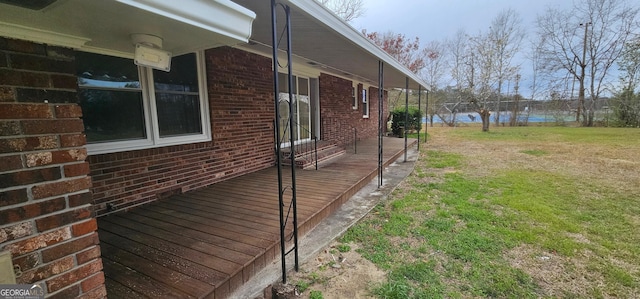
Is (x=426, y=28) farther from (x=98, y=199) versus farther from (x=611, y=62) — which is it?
(x=98, y=199)

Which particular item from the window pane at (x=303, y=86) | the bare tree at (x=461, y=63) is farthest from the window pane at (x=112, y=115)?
the bare tree at (x=461, y=63)

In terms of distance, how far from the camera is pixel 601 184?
4969 millimetres

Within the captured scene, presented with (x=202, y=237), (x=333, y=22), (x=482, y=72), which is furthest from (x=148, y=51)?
(x=482, y=72)

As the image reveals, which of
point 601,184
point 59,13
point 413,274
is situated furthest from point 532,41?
point 59,13

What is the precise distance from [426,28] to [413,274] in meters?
26.1

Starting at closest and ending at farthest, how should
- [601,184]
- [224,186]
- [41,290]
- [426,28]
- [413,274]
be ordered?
1. [41,290]
2. [413,274]
3. [224,186]
4. [601,184]
5. [426,28]

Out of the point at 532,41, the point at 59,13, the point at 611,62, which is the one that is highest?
the point at 532,41

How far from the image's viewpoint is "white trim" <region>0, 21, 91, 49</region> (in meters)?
0.96

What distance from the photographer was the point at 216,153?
415cm

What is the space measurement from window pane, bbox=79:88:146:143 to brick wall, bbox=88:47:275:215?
0.74 ft

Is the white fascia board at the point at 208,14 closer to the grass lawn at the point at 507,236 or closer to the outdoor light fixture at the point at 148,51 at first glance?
the outdoor light fixture at the point at 148,51

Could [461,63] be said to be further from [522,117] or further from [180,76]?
[180,76]

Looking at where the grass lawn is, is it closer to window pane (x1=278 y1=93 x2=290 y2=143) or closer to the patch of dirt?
the patch of dirt

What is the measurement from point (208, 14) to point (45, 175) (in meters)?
0.95
